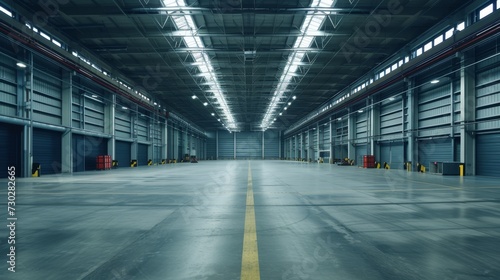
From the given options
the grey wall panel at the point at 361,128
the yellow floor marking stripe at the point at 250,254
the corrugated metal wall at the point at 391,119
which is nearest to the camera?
the yellow floor marking stripe at the point at 250,254

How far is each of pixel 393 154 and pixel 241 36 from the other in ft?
63.2

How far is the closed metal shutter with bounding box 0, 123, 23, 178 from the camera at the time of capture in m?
17.2

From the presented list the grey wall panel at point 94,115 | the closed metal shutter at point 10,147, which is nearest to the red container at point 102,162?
the grey wall panel at point 94,115

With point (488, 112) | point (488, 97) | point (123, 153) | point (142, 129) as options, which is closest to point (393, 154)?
point (488, 112)

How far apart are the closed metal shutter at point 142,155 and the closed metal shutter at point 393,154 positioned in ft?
98.0

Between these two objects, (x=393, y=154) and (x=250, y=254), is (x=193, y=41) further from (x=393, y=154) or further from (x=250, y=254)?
(x=393, y=154)

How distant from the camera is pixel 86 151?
25906 millimetres

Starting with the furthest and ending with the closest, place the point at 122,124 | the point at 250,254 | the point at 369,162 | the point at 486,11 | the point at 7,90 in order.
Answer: the point at 122,124, the point at 369,162, the point at 7,90, the point at 486,11, the point at 250,254

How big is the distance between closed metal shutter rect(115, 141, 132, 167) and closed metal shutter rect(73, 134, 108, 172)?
2.92m

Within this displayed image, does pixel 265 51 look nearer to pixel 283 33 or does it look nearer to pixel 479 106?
pixel 283 33

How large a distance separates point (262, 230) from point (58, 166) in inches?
897

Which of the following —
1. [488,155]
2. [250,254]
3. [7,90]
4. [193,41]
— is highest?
[193,41]

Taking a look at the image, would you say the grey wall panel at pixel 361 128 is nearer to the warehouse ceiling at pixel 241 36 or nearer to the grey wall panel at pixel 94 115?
the warehouse ceiling at pixel 241 36

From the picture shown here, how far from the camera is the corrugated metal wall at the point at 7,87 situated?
16.9 m
